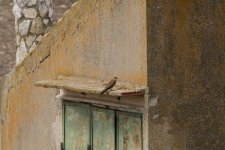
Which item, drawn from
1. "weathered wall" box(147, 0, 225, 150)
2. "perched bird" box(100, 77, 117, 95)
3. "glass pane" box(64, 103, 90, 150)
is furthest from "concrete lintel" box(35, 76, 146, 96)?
"glass pane" box(64, 103, 90, 150)

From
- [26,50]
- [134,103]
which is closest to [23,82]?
[26,50]

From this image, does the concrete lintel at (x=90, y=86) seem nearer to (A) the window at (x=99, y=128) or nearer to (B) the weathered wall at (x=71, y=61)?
(B) the weathered wall at (x=71, y=61)

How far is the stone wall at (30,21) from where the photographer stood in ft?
35.6

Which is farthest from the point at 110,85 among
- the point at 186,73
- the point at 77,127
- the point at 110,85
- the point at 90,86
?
the point at 77,127

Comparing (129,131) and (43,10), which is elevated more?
(43,10)

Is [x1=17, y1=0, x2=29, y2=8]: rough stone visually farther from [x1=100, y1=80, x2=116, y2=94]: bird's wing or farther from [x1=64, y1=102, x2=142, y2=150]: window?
[x1=100, y1=80, x2=116, y2=94]: bird's wing

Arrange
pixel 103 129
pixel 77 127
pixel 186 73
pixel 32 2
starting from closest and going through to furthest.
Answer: pixel 186 73
pixel 103 129
pixel 77 127
pixel 32 2

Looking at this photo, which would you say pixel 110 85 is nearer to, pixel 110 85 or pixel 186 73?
pixel 110 85

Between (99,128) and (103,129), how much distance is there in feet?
0.24

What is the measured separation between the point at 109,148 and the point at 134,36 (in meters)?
1.17

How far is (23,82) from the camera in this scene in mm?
9555

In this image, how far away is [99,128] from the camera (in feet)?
26.9

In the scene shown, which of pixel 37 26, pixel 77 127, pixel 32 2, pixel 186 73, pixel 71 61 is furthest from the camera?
pixel 37 26

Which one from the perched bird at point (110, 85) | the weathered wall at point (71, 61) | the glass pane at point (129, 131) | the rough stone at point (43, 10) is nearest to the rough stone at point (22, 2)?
the rough stone at point (43, 10)
